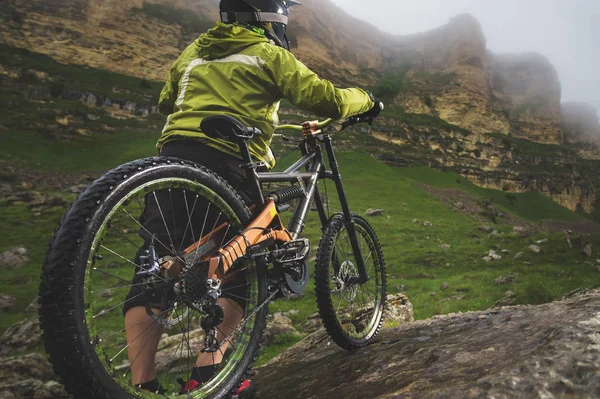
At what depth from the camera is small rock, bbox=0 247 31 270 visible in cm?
1691

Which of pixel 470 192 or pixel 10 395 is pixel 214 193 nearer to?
pixel 10 395

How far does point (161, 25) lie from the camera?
93000 mm

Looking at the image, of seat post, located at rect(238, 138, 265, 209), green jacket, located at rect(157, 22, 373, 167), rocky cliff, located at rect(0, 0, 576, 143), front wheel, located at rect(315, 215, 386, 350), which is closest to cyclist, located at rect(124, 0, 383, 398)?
green jacket, located at rect(157, 22, 373, 167)

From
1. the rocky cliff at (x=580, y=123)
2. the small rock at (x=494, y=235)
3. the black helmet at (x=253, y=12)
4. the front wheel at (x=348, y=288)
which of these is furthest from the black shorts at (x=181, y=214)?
the rocky cliff at (x=580, y=123)

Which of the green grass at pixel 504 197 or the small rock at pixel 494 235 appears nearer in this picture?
the small rock at pixel 494 235

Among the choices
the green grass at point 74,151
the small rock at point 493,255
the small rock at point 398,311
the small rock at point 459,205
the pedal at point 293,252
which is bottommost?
Answer: the green grass at point 74,151

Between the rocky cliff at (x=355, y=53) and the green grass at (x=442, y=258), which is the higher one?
the rocky cliff at (x=355, y=53)

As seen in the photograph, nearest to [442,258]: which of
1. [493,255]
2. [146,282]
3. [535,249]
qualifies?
[493,255]

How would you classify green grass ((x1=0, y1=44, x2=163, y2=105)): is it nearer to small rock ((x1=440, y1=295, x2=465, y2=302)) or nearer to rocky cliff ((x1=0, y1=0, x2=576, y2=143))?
rocky cliff ((x1=0, y1=0, x2=576, y2=143))

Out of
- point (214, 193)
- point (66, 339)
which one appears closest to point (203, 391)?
point (66, 339)

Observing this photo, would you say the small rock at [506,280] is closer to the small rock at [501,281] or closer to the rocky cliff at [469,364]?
the small rock at [501,281]

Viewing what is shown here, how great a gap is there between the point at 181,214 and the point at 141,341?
3.09ft

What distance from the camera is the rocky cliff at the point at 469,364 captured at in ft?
5.78

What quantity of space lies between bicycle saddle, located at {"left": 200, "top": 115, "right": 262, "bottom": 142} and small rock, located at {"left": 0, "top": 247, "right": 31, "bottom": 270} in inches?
719
